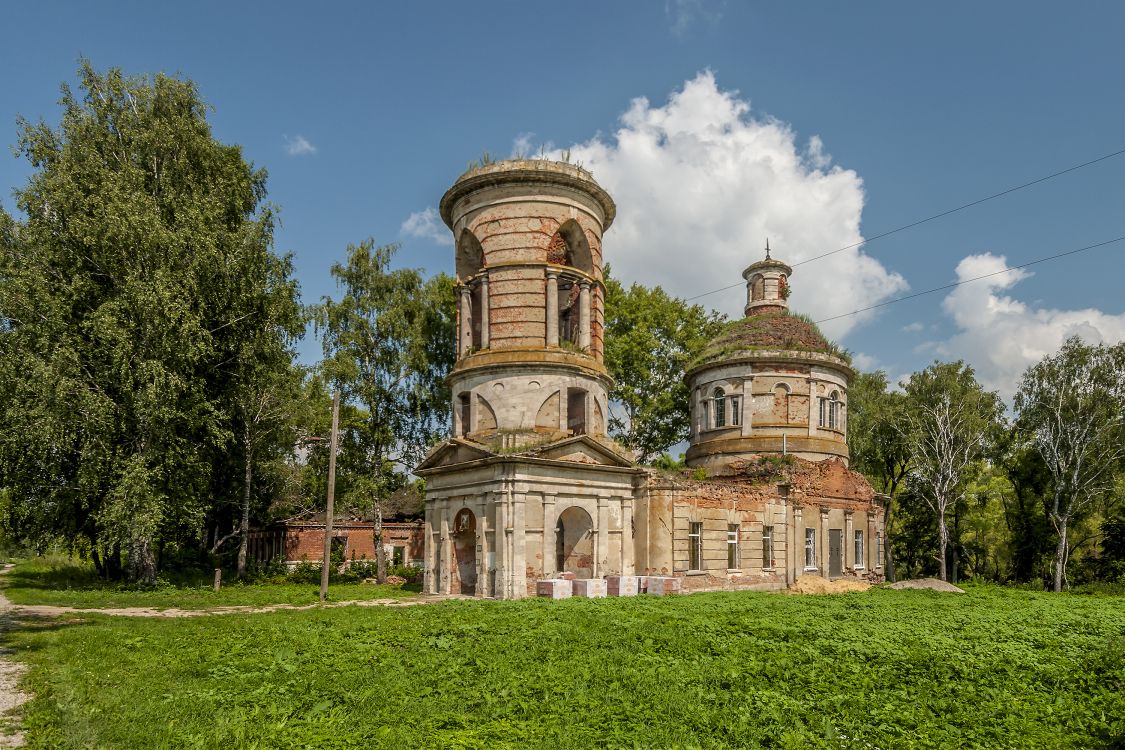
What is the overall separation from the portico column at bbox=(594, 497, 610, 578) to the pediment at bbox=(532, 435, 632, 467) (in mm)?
1301

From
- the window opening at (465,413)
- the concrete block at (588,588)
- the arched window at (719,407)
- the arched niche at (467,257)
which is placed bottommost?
the concrete block at (588,588)

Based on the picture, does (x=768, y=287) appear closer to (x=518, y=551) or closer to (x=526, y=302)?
(x=526, y=302)

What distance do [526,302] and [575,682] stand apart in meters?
17.7

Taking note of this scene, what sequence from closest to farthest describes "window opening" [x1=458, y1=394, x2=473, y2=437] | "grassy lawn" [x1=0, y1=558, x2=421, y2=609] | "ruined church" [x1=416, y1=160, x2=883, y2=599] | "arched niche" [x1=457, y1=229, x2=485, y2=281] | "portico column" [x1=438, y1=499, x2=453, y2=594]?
"grassy lawn" [x1=0, y1=558, x2=421, y2=609]
"ruined church" [x1=416, y1=160, x2=883, y2=599]
"portico column" [x1=438, y1=499, x2=453, y2=594]
"window opening" [x1=458, y1=394, x2=473, y2=437]
"arched niche" [x1=457, y1=229, x2=485, y2=281]

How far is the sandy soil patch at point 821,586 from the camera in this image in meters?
29.6

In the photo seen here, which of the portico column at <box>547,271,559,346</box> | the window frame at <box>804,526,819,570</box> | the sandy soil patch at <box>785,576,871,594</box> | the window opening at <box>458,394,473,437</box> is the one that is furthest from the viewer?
the window frame at <box>804,526,819,570</box>

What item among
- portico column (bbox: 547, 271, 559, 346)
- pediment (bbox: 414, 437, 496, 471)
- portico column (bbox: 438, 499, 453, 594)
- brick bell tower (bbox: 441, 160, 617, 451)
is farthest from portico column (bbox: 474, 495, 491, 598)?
portico column (bbox: 547, 271, 559, 346)

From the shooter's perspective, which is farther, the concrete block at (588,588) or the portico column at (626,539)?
the portico column at (626,539)

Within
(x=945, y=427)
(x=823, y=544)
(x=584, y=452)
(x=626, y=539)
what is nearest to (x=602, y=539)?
(x=626, y=539)

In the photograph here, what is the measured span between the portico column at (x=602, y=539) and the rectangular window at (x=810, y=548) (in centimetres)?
1058

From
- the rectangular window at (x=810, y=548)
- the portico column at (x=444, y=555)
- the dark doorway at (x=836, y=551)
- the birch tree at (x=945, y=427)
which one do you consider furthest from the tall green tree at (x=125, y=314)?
the birch tree at (x=945, y=427)

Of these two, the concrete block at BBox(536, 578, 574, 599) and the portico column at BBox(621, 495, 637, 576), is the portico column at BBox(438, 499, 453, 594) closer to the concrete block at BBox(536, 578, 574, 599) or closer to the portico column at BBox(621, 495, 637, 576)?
the concrete block at BBox(536, 578, 574, 599)

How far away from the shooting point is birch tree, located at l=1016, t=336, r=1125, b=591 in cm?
3681

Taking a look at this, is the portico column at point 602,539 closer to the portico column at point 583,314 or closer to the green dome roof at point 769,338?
the portico column at point 583,314
